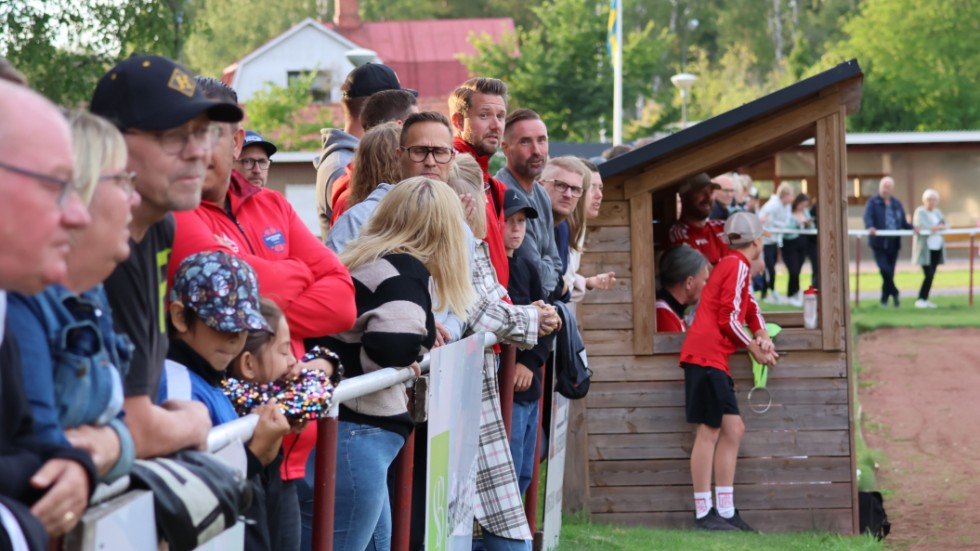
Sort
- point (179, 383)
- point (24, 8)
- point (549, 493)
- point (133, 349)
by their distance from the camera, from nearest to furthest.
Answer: point (133, 349) → point (179, 383) → point (549, 493) → point (24, 8)

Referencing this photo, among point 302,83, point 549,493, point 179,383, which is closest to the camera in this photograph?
point 179,383

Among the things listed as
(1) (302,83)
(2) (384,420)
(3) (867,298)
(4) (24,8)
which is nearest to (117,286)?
(2) (384,420)

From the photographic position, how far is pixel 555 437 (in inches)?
296

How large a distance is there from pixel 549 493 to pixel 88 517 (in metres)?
5.02

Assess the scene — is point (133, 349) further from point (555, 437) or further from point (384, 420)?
point (555, 437)

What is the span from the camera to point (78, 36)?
65.4 feet

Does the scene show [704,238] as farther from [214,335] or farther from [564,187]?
[214,335]

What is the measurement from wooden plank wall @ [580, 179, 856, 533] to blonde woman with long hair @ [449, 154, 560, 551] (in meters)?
3.54

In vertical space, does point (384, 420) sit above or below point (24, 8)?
below

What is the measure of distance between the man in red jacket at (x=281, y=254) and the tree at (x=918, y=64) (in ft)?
175

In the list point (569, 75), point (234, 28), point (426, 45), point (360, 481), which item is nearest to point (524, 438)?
point (360, 481)

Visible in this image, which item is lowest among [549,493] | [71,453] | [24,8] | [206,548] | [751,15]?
[549,493]

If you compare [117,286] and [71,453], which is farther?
[117,286]

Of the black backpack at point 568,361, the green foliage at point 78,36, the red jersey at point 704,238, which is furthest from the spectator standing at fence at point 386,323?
the green foliage at point 78,36
